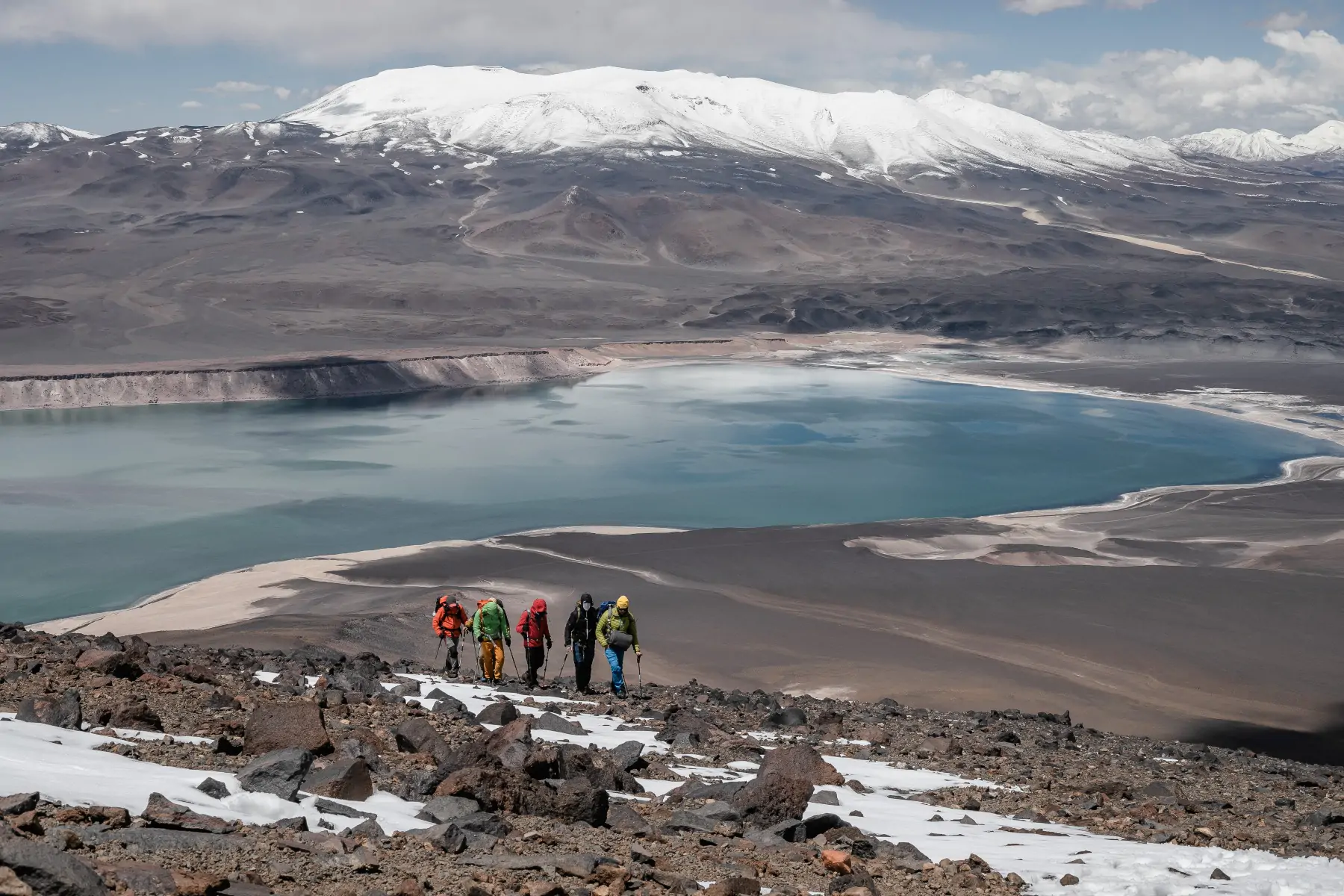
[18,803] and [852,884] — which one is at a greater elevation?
[18,803]

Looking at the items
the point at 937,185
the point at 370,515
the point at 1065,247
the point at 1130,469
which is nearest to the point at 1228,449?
the point at 1130,469

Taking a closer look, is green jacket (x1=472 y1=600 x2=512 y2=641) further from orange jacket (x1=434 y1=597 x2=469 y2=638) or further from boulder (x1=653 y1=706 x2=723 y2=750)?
boulder (x1=653 y1=706 x2=723 y2=750)

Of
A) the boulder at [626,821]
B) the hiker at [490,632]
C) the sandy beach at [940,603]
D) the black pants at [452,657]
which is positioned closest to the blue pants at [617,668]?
the hiker at [490,632]

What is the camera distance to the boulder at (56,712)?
23.2ft

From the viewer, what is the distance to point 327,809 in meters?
5.97

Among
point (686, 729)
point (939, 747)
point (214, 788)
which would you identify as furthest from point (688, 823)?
point (939, 747)

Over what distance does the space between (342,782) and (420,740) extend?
1563mm

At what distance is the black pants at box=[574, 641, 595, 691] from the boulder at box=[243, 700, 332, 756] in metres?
6.15

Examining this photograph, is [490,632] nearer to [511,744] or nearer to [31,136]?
[511,744]

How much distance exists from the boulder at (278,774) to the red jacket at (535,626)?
7531mm

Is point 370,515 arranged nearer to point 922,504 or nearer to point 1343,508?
point 922,504

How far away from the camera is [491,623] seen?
13.7 metres

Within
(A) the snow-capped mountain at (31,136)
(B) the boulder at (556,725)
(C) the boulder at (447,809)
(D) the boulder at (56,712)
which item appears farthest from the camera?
(A) the snow-capped mountain at (31,136)

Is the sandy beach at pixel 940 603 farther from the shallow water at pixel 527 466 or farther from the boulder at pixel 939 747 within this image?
the boulder at pixel 939 747
